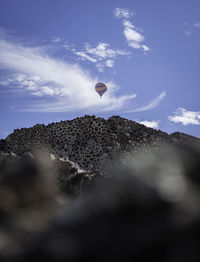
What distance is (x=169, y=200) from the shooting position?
1.39 m

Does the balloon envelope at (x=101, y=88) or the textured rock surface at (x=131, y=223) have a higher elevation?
the balloon envelope at (x=101, y=88)

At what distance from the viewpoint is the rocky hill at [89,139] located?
99.5ft

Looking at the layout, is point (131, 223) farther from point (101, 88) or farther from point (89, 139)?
point (101, 88)

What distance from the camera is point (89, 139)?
3186cm

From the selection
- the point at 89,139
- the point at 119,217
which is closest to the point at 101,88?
the point at 89,139

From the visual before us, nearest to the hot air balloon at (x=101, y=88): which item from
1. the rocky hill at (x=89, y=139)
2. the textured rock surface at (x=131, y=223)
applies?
the rocky hill at (x=89, y=139)

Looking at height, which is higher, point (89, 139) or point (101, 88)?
point (101, 88)

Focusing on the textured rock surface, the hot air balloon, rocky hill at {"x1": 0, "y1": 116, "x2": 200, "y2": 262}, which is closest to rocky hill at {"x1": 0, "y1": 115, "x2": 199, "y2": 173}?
the hot air balloon

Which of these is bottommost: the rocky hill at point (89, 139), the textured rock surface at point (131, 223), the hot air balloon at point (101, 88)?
the textured rock surface at point (131, 223)

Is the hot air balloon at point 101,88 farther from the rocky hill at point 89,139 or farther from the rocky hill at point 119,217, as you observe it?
the rocky hill at point 119,217

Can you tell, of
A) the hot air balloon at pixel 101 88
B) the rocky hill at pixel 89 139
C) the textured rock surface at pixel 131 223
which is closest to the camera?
the textured rock surface at pixel 131 223

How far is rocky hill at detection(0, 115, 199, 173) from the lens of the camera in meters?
30.3

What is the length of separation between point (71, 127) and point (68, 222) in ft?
106

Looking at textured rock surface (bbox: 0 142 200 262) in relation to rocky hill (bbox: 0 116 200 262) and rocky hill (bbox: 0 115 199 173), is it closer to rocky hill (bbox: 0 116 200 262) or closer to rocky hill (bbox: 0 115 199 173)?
rocky hill (bbox: 0 116 200 262)
